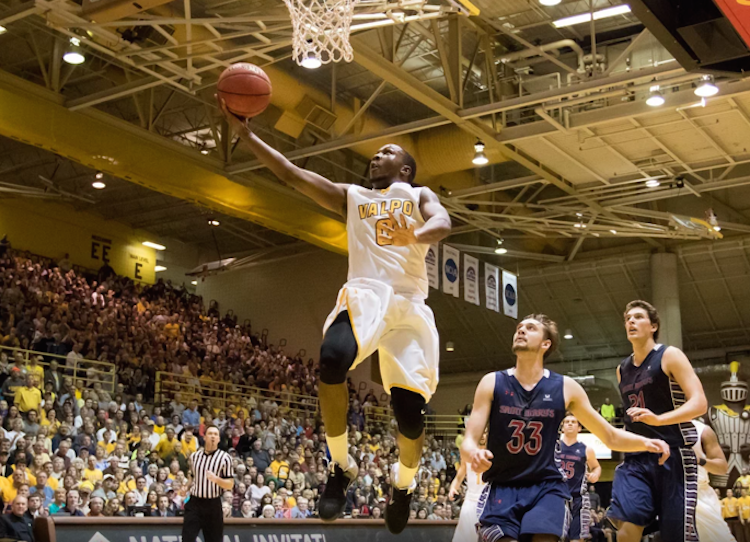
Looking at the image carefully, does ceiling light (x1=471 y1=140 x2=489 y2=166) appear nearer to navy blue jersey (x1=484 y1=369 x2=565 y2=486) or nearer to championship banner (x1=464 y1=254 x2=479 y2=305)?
championship banner (x1=464 y1=254 x2=479 y2=305)

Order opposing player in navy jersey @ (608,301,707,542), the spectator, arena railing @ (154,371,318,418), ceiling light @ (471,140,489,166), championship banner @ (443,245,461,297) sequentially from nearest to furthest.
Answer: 1. opposing player in navy jersey @ (608,301,707,542)
2. the spectator
3. ceiling light @ (471,140,489,166)
4. arena railing @ (154,371,318,418)
5. championship banner @ (443,245,461,297)

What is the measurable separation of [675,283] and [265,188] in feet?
41.6

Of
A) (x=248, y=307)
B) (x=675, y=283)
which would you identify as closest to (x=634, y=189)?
(x=675, y=283)

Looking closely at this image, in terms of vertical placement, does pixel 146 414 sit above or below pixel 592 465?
above

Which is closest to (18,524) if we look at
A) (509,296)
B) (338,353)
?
(338,353)

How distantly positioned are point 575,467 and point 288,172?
15.8 ft

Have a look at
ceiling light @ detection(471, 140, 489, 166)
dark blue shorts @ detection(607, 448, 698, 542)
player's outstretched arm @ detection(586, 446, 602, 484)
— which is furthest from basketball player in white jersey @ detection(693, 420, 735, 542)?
ceiling light @ detection(471, 140, 489, 166)

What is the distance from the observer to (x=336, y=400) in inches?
207

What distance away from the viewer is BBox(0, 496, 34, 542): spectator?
9.34m

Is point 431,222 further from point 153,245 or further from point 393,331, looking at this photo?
point 153,245

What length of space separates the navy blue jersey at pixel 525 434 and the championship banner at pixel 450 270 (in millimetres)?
17064

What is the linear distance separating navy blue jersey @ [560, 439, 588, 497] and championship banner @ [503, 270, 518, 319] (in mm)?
15511

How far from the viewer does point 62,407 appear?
49.5ft

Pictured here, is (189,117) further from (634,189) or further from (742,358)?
(742,358)
